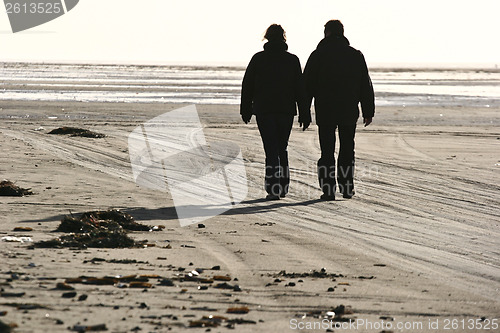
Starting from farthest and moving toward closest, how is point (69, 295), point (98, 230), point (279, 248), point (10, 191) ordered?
1. point (10, 191)
2. point (98, 230)
3. point (279, 248)
4. point (69, 295)

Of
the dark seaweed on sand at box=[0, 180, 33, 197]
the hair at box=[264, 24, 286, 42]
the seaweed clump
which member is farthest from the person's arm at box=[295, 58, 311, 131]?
the dark seaweed on sand at box=[0, 180, 33, 197]

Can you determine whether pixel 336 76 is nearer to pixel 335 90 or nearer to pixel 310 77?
pixel 335 90

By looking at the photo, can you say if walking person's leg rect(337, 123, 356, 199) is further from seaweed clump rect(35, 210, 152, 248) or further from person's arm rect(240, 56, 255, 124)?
seaweed clump rect(35, 210, 152, 248)

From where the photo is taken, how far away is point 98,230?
6398 mm

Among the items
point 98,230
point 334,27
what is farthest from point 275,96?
point 98,230

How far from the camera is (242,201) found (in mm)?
8664

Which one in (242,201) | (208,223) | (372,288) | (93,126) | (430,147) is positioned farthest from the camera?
(93,126)

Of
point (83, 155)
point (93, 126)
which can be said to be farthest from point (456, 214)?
point (93, 126)

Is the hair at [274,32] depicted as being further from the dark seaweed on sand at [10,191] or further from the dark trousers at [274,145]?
the dark seaweed on sand at [10,191]

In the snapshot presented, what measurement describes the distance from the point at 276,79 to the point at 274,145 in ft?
2.43

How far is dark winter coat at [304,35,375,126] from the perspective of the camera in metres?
8.95

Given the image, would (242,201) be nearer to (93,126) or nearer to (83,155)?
(83,155)

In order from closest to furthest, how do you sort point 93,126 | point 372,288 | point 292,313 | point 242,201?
point 292,313 → point 372,288 → point 242,201 → point 93,126

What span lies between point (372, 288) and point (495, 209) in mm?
3802
